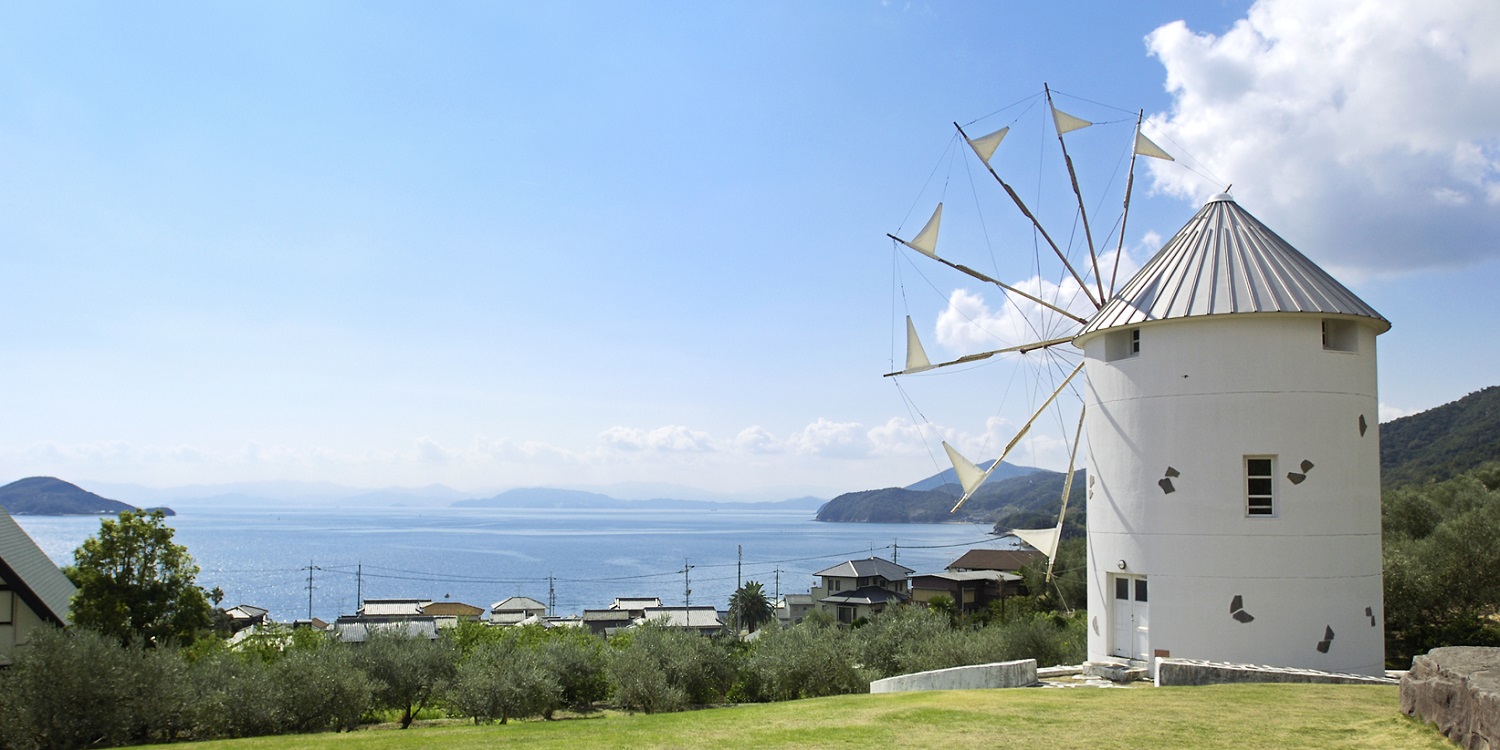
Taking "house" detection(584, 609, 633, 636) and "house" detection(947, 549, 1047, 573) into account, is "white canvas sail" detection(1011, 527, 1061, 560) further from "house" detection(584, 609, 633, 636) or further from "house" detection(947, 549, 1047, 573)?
"house" detection(947, 549, 1047, 573)

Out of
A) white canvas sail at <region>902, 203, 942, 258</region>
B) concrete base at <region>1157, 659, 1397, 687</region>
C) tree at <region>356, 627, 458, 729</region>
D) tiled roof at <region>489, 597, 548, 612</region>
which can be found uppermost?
white canvas sail at <region>902, 203, 942, 258</region>

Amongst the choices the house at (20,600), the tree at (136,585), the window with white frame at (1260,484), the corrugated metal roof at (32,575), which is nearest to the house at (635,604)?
the corrugated metal roof at (32,575)

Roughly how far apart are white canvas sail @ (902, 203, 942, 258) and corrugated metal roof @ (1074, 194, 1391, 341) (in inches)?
151

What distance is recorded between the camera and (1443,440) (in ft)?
246

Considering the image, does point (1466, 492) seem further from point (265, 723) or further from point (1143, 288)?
point (265, 723)

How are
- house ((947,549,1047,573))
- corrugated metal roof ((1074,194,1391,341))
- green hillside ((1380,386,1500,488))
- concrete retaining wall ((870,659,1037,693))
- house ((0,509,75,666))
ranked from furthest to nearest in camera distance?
1. house ((947,549,1047,573))
2. green hillside ((1380,386,1500,488))
3. house ((0,509,75,666))
4. corrugated metal roof ((1074,194,1391,341))
5. concrete retaining wall ((870,659,1037,693))

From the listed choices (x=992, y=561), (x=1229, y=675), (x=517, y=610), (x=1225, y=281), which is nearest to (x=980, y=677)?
(x=1229, y=675)

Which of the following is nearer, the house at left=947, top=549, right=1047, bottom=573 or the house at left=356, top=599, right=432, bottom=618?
the house at left=947, top=549, right=1047, bottom=573

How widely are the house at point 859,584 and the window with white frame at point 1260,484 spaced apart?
49360 millimetres

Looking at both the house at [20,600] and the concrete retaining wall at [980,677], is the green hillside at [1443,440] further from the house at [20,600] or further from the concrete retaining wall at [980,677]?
the house at [20,600]

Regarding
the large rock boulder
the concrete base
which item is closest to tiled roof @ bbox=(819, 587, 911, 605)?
the concrete base

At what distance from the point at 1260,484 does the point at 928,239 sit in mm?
8289

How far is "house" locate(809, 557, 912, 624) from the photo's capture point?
63500 millimetres

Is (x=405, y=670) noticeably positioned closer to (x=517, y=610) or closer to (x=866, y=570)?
(x=866, y=570)
